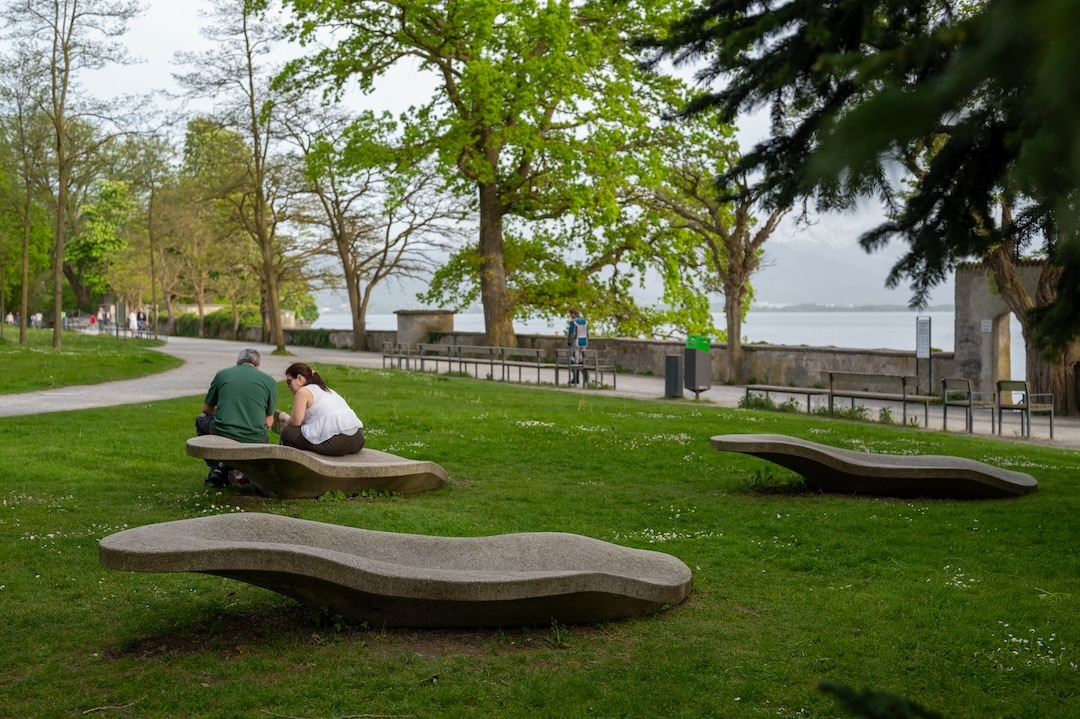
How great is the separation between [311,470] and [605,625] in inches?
168

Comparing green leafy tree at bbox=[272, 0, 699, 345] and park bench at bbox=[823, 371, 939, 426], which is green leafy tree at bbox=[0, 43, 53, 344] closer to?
green leafy tree at bbox=[272, 0, 699, 345]

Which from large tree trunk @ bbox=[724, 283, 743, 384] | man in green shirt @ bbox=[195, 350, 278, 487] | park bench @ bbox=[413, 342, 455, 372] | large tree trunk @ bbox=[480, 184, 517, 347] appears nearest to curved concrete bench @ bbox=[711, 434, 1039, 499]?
man in green shirt @ bbox=[195, 350, 278, 487]

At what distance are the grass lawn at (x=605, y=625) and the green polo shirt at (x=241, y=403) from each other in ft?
2.40

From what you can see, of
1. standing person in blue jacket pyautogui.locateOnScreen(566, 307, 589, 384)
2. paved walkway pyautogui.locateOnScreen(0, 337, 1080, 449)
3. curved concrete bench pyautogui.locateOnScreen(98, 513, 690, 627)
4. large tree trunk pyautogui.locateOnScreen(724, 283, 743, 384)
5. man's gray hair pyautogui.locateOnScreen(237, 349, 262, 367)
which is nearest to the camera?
curved concrete bench pyautogui.locateOnScreen(98, 513, 690, 627)

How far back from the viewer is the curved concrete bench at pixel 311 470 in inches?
352

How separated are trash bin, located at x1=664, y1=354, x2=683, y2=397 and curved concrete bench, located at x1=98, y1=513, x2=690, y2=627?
→ 17.7m

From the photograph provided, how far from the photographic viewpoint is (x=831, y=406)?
2077 cm

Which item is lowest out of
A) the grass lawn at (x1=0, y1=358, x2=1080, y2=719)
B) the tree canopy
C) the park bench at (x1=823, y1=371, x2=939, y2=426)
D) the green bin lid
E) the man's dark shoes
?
the grass lawn at (x1=0, y1=358, x2=1080, y2=719)

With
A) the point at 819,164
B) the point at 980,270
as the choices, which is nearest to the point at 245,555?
the point at 819,164

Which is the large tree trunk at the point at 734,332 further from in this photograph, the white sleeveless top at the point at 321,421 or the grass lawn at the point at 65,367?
the white sleeveless top at the point at 321,421

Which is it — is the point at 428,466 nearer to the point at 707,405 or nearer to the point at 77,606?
the point at 77,606

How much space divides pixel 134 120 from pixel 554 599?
3142 centimetres

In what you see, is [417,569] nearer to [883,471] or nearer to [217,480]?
[217,480]

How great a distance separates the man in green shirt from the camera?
1038 cm
